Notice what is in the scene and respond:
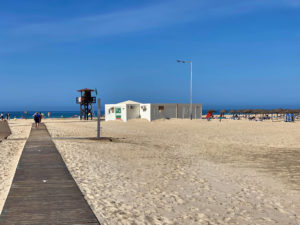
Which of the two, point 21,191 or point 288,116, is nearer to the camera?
point 21,191

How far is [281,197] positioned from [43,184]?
581 cm

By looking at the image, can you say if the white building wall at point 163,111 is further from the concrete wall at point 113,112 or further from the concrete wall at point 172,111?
the concrete wall at point 113,112

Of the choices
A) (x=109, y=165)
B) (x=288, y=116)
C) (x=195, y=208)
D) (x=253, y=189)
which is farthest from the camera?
(x=288, y=116)

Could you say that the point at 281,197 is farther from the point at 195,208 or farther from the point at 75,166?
the point at 75,166

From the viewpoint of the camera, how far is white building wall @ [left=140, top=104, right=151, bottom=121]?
128 feet

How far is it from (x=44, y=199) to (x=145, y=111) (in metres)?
34.3

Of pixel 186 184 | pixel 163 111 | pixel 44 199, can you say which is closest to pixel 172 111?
pixel 163 111

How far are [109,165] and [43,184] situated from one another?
370cm

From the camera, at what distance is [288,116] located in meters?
41.2

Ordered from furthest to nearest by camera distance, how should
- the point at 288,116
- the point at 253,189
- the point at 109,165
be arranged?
the point at 288,116 → the point at 109,165 → the point at 253,189

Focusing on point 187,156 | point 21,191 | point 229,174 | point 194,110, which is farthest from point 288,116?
point 21,191

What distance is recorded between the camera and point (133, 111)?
41.9m

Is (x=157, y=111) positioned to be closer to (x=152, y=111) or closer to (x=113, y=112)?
(x=152, y=111)

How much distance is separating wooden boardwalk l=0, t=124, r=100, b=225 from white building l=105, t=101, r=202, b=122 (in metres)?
30.0
